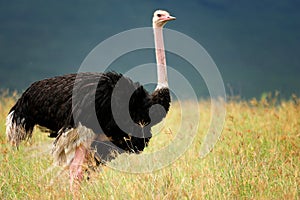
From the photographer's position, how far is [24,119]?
623cm

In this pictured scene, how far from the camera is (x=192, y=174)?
5156 millimetres

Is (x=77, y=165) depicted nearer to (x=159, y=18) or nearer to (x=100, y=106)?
(x=100, y=106)

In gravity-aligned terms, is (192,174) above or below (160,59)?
below

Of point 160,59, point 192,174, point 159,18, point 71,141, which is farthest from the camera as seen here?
point 159,18

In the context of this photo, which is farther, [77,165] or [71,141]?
[77,165]

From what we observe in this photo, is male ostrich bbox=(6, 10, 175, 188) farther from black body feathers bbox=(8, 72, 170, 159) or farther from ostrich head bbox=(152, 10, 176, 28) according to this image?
ostrich head bbox=(152, 10, 176, 28)

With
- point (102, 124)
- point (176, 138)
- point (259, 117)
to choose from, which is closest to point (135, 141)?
point (102, 124)

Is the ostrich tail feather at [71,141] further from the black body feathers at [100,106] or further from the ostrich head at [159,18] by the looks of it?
the ostrich head at [159,18]

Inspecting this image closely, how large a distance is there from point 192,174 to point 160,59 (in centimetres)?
171

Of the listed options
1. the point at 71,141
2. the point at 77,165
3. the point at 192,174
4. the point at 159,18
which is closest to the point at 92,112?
the point at 71,141

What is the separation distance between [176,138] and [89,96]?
2652 millimetres

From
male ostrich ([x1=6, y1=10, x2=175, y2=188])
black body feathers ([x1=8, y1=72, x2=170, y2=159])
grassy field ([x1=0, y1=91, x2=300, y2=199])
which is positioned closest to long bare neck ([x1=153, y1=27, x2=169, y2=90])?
male ostrich ([x1=6, y1=10, x2=175, y2=188])

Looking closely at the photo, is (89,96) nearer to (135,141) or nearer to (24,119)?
(135,141)

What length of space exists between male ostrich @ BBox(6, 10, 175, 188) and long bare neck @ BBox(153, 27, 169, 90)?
0.01 m
